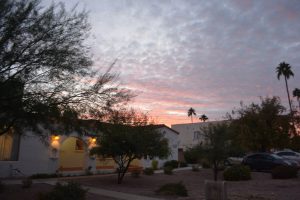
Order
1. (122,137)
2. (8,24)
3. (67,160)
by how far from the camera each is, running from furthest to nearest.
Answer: (67,160) → (122,137) → (8,24)

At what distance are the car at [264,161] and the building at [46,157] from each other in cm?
957

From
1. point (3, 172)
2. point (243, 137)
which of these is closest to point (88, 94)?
point (3, 172)

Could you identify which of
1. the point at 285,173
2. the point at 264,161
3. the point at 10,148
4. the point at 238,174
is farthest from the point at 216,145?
the point at 10,148

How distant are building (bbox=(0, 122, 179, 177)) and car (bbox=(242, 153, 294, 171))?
9.57m

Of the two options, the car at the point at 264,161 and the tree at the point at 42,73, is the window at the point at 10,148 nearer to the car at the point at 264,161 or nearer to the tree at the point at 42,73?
the tree at the point at 42,73

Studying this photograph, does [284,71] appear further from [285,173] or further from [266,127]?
[285,173]

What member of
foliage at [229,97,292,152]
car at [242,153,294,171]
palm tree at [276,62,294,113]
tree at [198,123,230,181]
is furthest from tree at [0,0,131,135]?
palm tree at [276,62,294,113]

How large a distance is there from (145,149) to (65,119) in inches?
359

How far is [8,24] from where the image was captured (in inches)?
441

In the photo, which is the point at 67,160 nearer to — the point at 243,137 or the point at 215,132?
the point at 215,132

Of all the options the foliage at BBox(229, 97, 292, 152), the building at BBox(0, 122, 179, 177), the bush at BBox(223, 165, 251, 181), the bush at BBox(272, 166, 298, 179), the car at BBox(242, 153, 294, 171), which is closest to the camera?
the building at BBox(0, 122, 179, 177)

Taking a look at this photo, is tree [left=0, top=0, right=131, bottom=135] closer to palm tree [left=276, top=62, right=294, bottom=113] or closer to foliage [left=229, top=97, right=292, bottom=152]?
foliage [left=229, top=97, right=292, bottom=152]

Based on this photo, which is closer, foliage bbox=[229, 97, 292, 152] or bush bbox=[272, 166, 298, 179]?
bush bbox=[272, 166, 298, 179]

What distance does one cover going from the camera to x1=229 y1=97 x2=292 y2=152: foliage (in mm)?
34406
